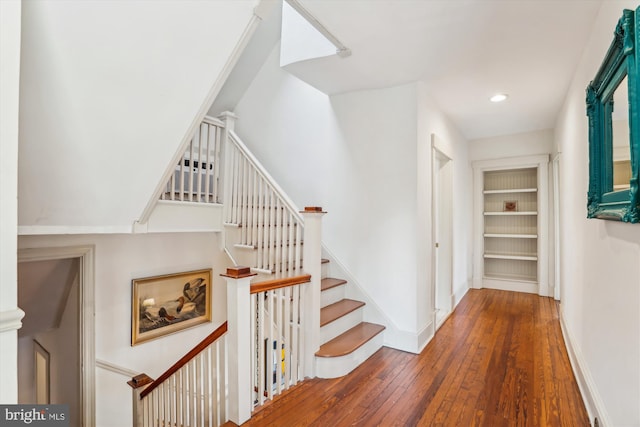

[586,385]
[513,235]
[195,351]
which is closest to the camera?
[586,385]

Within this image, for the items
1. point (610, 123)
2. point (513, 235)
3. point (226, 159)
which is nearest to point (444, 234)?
point (513, 235)

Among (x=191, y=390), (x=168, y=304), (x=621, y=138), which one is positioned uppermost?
(x=621, y=138)

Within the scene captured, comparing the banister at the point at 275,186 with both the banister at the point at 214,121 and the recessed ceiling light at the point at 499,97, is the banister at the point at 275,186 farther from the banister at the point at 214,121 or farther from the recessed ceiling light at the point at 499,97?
the recessed ceiling light at the point at 499,97

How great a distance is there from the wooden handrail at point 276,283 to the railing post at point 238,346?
0.39 ft

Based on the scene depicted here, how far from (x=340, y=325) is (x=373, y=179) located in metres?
1.47

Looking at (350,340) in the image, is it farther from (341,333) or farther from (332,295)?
(332,295)

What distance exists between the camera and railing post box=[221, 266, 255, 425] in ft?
6.49

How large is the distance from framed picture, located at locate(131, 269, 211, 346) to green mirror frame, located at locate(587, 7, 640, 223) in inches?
157

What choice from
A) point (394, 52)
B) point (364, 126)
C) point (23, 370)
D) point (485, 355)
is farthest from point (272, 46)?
point (23, 370)

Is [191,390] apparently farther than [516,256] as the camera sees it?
No

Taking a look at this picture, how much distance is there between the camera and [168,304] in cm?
382

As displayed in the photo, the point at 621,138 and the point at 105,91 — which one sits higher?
the point at 105,91

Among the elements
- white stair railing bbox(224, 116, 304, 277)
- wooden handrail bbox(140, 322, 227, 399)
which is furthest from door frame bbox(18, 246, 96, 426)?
white stair railing bbox(224, 116, 304, 277)

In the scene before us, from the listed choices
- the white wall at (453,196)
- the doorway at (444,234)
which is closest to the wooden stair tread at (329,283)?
the white wall at (453,196)
